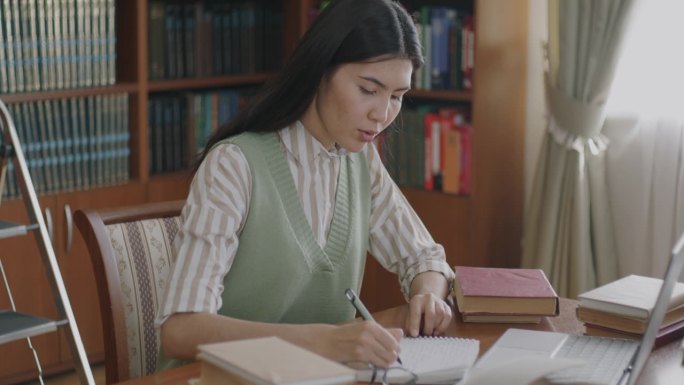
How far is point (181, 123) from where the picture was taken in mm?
3994

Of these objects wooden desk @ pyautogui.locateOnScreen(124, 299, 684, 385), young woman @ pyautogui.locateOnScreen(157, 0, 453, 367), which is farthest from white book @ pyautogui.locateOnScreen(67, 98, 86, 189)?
wooden desk @ pyautogui.locateOnScreen(124, 299, 684, 385)

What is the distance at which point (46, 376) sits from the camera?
3627 mm

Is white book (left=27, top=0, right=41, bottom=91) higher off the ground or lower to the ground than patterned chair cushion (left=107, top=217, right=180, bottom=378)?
higher

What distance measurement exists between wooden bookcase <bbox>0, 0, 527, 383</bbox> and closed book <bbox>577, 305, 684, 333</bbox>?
1.77 m

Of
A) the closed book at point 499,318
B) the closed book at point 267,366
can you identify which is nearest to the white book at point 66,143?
the closed book at point 499,318

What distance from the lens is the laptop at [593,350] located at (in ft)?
5.16

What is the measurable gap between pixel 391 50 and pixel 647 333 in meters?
0.66

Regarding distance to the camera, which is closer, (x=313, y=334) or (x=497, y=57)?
(x=313, y=334)

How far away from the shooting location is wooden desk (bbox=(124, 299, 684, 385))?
166 cm

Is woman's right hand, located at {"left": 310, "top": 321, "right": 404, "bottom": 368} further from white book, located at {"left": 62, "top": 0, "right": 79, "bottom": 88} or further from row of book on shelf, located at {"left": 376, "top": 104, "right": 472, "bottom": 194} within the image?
white book, located at {"left": 62, "top": 0, "right": 79, "bottom": 88}

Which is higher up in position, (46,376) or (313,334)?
(313,334)

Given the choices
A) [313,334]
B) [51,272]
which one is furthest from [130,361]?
[51,272]

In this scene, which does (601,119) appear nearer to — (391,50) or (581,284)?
(581,284)

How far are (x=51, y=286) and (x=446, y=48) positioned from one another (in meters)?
1.61
